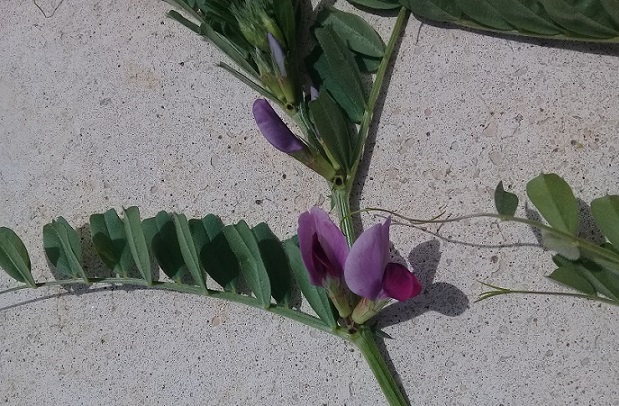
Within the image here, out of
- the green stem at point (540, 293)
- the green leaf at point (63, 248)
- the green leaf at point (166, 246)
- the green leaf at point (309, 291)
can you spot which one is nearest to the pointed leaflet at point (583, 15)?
the green stem at point (540, 293)

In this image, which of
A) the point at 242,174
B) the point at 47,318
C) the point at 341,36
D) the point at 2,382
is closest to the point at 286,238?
the point at 242,174

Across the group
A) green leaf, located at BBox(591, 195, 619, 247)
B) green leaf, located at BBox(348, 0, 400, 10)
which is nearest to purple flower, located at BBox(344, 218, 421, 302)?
green leaf, located at BBox(591, 195, 619, 247)

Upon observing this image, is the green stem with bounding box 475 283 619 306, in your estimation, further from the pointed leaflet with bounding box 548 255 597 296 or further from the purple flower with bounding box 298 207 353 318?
the purple flower with bounding box 298 207 353 318

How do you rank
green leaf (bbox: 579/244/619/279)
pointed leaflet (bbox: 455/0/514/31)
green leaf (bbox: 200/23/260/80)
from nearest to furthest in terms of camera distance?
green leaf (bbox: 579/244/619/279), pointed leaflet (bbox: 455/0/514/31), green leaf (bbox: 200/23/260/80)

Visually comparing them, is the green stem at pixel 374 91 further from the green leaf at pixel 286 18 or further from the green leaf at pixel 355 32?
the green leaf at pixel 286 18

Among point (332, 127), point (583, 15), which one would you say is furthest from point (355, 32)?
point (583, 15)

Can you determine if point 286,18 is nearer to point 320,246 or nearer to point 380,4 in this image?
point 380,4
